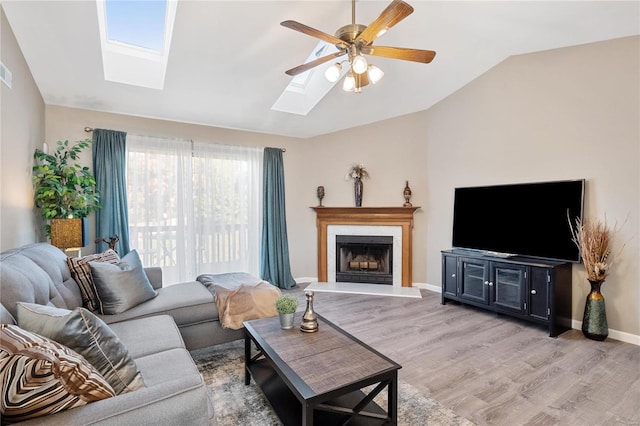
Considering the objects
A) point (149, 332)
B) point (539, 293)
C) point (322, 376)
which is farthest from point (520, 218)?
point (149, 332)

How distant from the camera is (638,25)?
9.25ft

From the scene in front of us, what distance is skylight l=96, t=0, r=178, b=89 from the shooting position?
2910 millimetres

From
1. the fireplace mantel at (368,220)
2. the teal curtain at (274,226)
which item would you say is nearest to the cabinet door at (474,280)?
the fireplace mantel at (368,220)

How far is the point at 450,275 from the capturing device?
411 cm

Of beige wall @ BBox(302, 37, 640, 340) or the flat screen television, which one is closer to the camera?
beige wall @ BBox(302, 37, 640, 340)

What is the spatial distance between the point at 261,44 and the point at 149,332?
9.18 ft

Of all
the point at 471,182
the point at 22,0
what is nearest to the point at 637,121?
the point at 471,182

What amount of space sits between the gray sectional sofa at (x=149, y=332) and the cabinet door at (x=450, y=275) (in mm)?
2816

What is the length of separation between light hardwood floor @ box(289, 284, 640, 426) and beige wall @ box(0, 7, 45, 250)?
312 centimetres

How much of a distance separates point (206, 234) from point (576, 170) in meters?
4.68

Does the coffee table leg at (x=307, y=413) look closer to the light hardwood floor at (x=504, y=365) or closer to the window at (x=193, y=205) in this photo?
the light hardwood floor at (x=504, y=365)

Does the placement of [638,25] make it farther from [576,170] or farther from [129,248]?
[129,248]

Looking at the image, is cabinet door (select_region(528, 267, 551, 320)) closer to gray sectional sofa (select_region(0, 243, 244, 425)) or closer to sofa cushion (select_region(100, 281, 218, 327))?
gray sectional sofa (select_region(0, 243, 244, 425))

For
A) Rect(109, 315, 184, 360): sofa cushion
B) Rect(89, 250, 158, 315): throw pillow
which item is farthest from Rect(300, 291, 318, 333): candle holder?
Rect(89, 250, 158, 315): throw pillow
